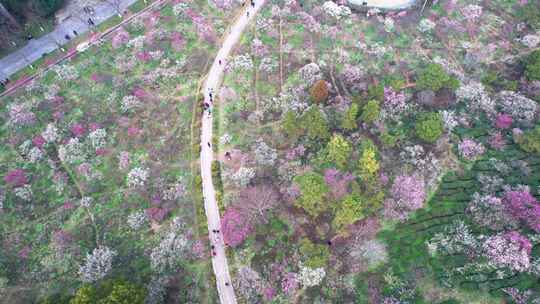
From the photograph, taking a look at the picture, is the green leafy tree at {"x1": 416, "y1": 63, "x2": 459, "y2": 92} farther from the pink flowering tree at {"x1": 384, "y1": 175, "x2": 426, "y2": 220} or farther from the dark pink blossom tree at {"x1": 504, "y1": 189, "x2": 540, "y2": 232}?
the dark pink blossom tree at {"x1": 504, "y1": 189, "x2": 540, "y2": 232}

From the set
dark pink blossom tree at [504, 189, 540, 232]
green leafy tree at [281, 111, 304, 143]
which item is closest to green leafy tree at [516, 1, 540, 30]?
dark pink blossom tree at [504, 189, 540, 232]

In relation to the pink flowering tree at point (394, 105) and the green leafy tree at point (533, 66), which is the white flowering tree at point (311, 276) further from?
the green leafy tree at point (533, 66)

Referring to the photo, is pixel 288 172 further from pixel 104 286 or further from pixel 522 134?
pixel 522 134

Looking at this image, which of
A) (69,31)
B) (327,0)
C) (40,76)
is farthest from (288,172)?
(69,31)

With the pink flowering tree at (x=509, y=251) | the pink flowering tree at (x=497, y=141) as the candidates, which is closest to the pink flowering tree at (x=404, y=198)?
the pink flowering tree at (x=509, y=251)

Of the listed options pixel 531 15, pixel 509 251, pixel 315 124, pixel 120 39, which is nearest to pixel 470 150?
pixel 509 251

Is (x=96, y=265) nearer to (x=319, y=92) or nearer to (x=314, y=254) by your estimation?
(x=314, y=254)
